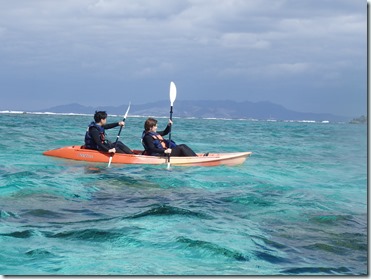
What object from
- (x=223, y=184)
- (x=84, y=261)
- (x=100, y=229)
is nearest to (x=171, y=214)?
(x=100, y=229)

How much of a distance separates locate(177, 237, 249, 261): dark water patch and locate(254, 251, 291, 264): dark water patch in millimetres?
171

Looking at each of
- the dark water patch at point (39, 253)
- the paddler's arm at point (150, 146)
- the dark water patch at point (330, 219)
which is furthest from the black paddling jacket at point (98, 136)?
the dark water patch at point (39, 253)

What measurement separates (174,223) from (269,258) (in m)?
2.00

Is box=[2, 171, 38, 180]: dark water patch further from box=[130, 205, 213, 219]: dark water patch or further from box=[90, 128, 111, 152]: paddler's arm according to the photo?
box=[130, 205, 213, 219]: dark water patch

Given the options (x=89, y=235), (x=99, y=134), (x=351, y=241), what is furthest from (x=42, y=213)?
(x=99, y=134)

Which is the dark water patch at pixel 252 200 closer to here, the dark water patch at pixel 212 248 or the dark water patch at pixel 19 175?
the dark water patch at pixel 212 248

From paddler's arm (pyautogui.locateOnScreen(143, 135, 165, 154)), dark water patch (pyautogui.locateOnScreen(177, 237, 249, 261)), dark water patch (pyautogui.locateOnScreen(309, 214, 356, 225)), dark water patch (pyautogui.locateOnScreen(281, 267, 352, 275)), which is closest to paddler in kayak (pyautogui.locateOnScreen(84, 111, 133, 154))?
paddler's arm (pyautogui.locateOnScreen(143, 135, 165, 154))

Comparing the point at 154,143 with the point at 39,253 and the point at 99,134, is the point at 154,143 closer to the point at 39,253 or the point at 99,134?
the point at 99,134

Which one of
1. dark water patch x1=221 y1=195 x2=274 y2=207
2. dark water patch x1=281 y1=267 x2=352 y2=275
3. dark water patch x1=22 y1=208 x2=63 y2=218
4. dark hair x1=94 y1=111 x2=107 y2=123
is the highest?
dark hair x1=94 y1=111 x2=107 y2=123

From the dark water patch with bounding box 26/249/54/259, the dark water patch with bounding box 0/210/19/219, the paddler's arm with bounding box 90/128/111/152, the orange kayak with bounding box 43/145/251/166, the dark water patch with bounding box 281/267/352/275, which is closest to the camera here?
the dark water patch with bounding box 281/267/352/275

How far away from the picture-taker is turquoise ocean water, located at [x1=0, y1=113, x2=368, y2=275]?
19.6 ft

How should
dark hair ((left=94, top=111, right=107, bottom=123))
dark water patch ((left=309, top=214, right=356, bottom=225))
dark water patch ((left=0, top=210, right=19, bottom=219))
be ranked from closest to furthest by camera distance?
dark water patch ((left=0, top=210, right=19, bottom=219))
dark water patch ((left=309, top=214, right=356, bottom=225))
dark hair ((left=94, top=111, right=107, bottom=123))

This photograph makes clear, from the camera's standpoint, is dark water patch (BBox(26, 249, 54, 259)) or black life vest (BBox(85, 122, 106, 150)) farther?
black life vest (BBox(85, 122, 106, 150))

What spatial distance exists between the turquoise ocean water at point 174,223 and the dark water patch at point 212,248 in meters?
0.01
